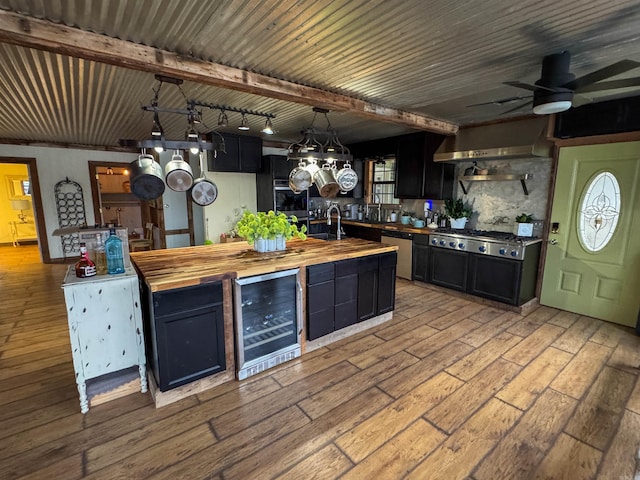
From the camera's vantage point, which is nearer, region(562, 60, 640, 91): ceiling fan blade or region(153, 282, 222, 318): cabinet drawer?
region(562, 60, 640, 91): ceiling fan blade

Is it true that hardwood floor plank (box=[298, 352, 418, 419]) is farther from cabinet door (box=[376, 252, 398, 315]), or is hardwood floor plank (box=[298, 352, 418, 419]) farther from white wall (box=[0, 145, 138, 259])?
white wall (box=[0, 145, 138, 259])

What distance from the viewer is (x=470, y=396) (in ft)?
7.64

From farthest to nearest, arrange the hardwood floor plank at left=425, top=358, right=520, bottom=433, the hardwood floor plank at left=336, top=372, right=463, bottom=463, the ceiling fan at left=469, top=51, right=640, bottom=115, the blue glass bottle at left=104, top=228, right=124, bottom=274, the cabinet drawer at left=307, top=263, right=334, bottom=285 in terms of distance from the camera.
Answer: the cabinet drawer at left=307, top=263, right=334, bottom=285 → the blue glass bottle at left=104, top=228, right=124, bottom=274 → the hardwood floor plank at left=425, top=358, right=520, bottom=433 → the ceiling fan at left=469, top=51, right=640, bottom=115 → the hardwood floor plank at left=336, top=372, right=463, bottom=463

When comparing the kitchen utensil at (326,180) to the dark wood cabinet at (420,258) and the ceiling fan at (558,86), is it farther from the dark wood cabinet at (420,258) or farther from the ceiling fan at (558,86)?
the dark wood cabinet at (420,258)

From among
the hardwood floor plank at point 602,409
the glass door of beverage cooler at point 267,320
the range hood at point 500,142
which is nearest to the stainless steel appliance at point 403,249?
the range hood at point 500,142

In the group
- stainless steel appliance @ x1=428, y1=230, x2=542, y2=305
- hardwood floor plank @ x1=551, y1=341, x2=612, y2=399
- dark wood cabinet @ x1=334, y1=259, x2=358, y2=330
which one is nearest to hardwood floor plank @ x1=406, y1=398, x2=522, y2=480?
hardwood floor plank @ x1=551, y1=341, x2=612, y2=399

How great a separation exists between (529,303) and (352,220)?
3368mm

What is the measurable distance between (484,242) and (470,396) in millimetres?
2379

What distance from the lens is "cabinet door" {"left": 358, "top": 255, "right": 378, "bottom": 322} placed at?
127 inches

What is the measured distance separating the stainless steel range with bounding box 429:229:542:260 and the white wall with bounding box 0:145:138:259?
7.13 meters

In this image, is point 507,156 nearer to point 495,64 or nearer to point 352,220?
point 495,64

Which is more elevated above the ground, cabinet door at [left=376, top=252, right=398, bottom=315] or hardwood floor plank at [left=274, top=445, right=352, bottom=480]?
cabinet door at [left=376, top=252, right=398, bottom=315]

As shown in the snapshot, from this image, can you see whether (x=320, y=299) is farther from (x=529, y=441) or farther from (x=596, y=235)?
(x=596, y=235)

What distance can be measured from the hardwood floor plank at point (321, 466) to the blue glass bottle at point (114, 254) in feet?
5.70
